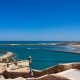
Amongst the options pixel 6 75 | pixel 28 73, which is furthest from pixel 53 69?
pixel 6 75

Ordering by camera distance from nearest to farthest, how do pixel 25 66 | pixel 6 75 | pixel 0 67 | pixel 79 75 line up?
pixel 79 75
pixel 6 75
pixel 0 67
pixel 25 66

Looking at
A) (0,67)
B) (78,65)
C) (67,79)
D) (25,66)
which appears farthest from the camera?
(25,66)

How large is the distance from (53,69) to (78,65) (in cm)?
176

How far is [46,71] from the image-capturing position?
13695 millimetres

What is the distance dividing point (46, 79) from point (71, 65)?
3.79 metres

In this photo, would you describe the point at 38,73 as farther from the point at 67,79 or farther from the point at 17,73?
the point at 67,79

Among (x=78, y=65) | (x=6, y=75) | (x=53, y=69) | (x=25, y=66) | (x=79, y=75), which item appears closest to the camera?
(x=79, y=75)

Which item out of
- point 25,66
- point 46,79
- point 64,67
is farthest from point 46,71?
point 25,66

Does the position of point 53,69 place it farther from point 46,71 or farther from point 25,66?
point 25,66

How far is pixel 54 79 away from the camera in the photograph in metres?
7.90

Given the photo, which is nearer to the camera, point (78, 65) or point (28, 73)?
point (78, 65)

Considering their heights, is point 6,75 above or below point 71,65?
below

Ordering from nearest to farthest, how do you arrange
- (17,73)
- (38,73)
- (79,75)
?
1. (79,75)
2. (38,73)
3. (17,73)

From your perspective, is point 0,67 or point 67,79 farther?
point 0,67
